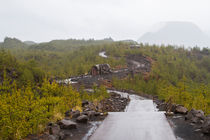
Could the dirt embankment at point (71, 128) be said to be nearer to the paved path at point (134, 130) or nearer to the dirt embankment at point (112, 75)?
the paved path at point (134, 130)

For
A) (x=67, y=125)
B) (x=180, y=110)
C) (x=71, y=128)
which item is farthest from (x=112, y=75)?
(x=67, y=125)

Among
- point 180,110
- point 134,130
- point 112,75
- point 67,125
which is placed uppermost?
point 67,125

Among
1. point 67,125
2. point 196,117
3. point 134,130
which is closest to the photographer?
point 134,130

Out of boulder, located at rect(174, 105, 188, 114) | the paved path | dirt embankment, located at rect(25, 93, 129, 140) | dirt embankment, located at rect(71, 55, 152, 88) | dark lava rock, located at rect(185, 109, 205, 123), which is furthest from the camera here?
dirt embankment, located at rect(71, 55, 152, 88)

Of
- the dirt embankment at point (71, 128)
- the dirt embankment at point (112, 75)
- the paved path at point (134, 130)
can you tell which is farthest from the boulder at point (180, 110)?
the dirt embankment at point (112, 75)

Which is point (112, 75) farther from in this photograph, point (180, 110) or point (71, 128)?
point (71, 128)

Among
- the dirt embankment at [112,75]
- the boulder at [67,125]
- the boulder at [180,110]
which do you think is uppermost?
the boulder at [67,125]

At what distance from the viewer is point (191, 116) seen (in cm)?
1009

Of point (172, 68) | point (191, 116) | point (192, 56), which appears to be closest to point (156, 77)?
point (172, 68)

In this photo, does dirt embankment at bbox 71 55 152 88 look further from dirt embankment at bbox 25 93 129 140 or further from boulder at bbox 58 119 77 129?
boulder at bbox 58 119 77 129

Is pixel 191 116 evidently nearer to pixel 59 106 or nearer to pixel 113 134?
pixel 113 134

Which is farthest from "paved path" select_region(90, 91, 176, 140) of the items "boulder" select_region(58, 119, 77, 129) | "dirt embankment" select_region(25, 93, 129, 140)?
"boulder" select_region(58, 119, 77, 129)

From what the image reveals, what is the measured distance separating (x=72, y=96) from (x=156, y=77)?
103 feet

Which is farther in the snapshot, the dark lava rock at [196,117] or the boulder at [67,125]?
the dark lava rock at [196,117]
